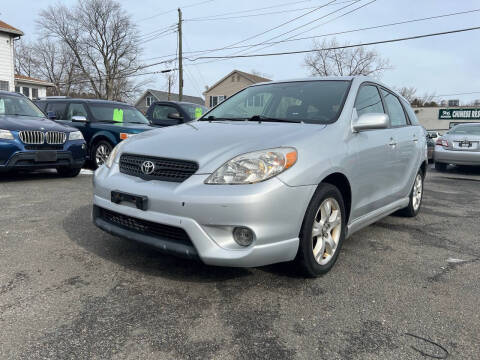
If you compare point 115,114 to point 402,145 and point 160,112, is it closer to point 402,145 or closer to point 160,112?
point 160,112

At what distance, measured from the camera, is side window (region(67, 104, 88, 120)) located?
30.0ft

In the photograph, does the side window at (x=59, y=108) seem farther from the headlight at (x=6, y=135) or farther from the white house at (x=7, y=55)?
the white house at (x=7, y=55)

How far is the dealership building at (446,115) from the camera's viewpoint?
41281 millimetres

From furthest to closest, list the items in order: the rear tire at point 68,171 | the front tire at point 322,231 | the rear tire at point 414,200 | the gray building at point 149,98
→ the gray building at point 149,98 < the rear tire at point 68,171 < the rear tire at point 414,200 < the front tire at point 322,231

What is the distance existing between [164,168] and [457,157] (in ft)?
32.6

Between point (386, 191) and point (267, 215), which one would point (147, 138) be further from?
point (386, 191)

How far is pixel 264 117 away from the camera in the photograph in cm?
365

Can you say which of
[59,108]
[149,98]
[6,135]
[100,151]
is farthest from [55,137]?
[149,98]

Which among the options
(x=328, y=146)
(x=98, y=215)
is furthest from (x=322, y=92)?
(x=98, y=215)

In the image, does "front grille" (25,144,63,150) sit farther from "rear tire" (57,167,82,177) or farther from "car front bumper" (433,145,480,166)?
"car front bumper" (433,145,480,166)

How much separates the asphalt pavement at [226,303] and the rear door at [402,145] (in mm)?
677

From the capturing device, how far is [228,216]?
2.46m

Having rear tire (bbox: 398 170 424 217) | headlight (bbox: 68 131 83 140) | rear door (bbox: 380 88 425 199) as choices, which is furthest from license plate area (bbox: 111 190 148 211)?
headlight (bbox: 68 131 83 140)

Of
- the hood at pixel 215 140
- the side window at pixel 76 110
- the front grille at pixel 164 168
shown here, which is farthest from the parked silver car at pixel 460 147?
the front grille at pixel 164 168
